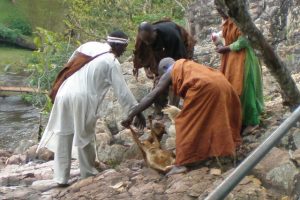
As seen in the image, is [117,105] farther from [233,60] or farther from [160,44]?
[233,60]

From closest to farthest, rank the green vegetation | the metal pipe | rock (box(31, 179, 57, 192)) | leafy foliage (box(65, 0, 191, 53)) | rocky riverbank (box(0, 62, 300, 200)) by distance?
the metal pipe, rocky riverbank (box(0, 62, 300, 200)), rock (box(31, 179, 57, 192)), the green vegetation, leafy foliage (box(65, 0, 191, 53))

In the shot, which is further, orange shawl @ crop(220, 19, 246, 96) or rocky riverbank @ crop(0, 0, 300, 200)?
orange shawl @ crop(220, 19, 246, 96)

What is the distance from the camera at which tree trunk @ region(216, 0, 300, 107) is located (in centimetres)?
470

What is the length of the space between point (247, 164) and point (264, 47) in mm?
3038

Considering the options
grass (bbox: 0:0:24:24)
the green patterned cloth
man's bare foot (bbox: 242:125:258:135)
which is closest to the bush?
grass (bbox: 0:0:24:24)

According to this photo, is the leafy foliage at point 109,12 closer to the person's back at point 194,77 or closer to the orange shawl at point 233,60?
the orange shawl at point 233,60

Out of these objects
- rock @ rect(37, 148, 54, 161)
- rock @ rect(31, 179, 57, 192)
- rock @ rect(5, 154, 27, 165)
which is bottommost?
rock @ rect(5, 154, 27, 165)

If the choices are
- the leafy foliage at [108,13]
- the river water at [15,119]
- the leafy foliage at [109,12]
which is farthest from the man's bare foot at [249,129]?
the leafy foliage at [109,12]

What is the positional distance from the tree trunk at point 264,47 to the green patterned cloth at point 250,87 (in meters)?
0.44

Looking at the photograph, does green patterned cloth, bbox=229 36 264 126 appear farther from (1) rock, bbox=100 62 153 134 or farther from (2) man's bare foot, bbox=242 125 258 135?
(1) rock, bbox=100 62 153 134

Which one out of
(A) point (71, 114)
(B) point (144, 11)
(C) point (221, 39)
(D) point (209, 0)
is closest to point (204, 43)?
(D) point (209, 0)

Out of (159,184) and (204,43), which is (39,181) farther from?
(204,43)

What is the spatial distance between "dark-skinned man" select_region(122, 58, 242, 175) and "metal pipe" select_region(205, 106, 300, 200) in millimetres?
2836

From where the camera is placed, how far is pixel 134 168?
20.0 feet
